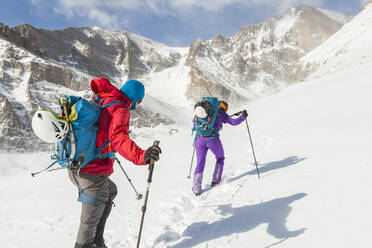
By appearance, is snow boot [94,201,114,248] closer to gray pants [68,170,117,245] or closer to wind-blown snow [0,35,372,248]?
wind-blown snow [0,35,372,248]

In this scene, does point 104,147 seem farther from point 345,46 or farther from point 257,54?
point 257,54

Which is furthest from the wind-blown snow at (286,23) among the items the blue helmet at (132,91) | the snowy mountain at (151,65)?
the blue helmet at (132,91)

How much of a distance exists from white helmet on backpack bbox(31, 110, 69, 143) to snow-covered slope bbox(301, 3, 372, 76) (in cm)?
6226

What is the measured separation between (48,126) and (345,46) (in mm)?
80479

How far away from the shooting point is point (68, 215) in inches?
165

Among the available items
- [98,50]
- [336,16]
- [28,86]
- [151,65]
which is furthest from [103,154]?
[336,16]

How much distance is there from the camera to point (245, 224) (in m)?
3.58

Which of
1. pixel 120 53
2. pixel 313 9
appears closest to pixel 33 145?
pixel 120 53

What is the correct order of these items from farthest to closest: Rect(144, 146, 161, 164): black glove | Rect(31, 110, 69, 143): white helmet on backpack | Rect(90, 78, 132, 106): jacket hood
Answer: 1. Rect(90, 78, 132, 106): jacket hood
2. Rect(144, 146, 161, 164): black glove
3. Rect(31, 110, 69, 143): white helmet on backpack

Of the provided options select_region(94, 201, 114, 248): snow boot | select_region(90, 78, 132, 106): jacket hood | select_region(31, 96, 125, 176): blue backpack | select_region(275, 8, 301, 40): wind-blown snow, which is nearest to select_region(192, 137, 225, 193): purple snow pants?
select_region(94, 201, 114, 248): snow boot

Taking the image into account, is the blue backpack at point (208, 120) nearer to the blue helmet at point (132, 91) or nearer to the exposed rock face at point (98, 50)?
the blue helmet at point (132, 91)

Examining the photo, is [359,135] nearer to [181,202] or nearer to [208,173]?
[208,173]

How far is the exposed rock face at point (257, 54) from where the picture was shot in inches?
4239

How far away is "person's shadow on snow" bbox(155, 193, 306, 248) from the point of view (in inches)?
130
